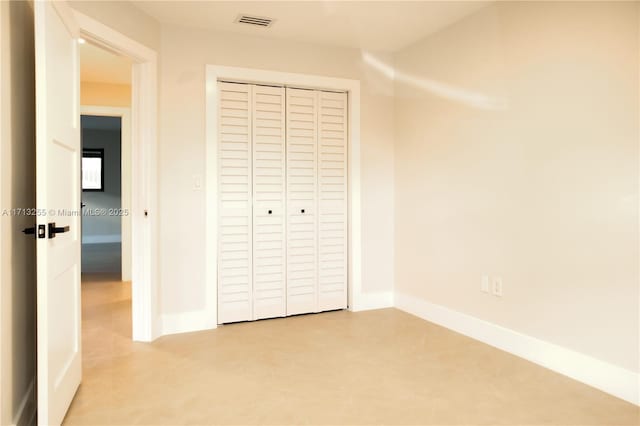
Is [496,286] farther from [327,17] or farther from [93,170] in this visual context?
[93,170]

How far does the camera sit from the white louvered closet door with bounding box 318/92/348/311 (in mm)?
3977

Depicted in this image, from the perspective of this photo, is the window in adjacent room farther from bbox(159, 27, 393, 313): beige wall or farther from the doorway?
bbox(159, 27, 393, 313): beige wall

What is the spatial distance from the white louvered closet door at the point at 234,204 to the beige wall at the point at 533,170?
143 cm

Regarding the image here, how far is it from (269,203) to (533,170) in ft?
6.61

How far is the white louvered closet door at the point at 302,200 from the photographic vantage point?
386cm

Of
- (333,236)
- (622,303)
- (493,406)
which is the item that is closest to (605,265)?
(622,303)

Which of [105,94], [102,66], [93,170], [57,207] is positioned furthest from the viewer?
[93,170]

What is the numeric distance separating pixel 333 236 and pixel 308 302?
621 millimetres

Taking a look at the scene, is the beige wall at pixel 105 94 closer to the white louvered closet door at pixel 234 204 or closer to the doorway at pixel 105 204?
the doorway at pixel 105 204

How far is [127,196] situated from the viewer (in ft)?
19.4

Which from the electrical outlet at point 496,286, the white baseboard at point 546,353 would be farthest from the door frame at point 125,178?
the electrical outlet at point 496,286

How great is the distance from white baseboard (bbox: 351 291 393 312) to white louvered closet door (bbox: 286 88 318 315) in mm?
412

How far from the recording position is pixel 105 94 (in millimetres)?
5535

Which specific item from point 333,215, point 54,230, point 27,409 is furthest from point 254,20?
point 27,409
